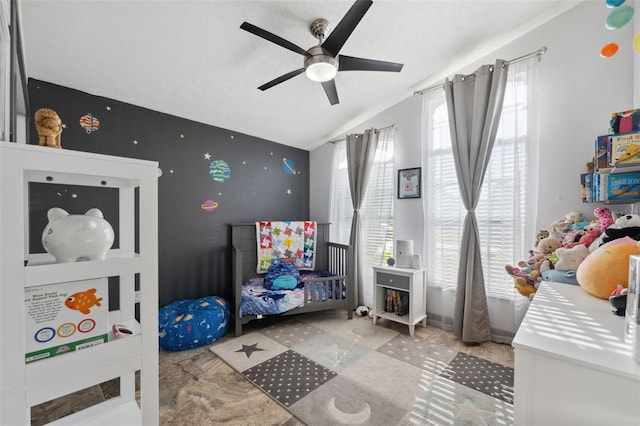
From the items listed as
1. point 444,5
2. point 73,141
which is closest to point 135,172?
point 73,141

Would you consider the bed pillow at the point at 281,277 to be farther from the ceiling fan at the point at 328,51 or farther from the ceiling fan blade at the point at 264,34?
the ceiling fan blade at the point at 264,34

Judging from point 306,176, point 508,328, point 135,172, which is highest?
point 306,176

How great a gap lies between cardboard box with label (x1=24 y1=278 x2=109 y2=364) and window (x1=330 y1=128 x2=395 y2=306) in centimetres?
283

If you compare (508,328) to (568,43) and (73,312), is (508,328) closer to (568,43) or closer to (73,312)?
(568,43)

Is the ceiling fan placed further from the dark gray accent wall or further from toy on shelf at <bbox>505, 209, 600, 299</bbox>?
toy on shelf at <bbox>505, 209, 600, 299</bbox>

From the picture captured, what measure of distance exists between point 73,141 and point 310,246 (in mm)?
2564

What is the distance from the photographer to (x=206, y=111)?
2.83m

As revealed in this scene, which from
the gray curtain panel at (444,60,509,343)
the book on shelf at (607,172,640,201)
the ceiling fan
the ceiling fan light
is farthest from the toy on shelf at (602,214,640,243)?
the ceiling fan light

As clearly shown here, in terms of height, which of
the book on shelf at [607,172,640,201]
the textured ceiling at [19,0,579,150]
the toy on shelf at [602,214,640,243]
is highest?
the textured ceiling at [19,0,579,150]

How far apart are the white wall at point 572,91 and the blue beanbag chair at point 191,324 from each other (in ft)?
9.71

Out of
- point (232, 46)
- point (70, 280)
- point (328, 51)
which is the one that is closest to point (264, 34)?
point (328, 51)

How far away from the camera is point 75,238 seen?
30.1 inches

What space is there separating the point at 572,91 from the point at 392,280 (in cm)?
220

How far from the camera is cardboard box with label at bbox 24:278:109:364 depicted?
2.27ft
